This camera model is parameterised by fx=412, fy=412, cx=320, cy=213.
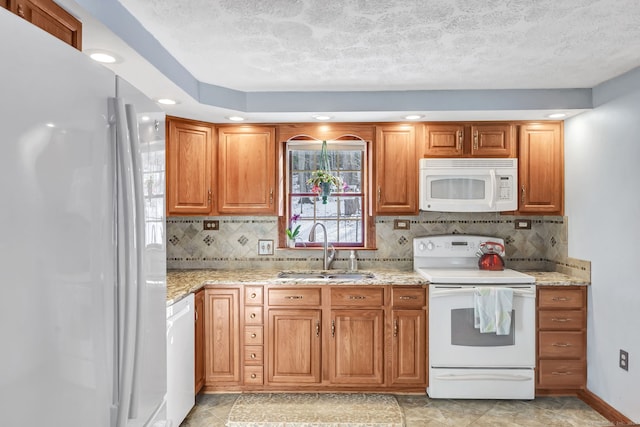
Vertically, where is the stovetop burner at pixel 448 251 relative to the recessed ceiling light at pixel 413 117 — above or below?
below

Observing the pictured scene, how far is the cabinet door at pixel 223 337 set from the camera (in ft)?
10.5

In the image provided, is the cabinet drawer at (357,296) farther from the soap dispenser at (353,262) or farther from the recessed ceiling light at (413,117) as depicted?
the recessed ceiling light at (413,117)

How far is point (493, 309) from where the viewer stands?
3.05m

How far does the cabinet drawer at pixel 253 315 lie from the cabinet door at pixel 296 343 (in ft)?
0.28

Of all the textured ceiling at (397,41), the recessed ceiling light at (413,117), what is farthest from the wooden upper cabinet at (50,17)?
the recessed ceiling light at (413,117)

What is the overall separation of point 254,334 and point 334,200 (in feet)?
4.59

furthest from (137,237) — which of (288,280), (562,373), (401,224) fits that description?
(562,373)

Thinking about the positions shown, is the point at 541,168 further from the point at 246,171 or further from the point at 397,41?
the point at 246,171

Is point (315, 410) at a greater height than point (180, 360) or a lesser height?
lesser

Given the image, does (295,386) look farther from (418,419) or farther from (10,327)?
(10,327)

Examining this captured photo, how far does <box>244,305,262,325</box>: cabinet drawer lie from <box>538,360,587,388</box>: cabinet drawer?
7.18 feet

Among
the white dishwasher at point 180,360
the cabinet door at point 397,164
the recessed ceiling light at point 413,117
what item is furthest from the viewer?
the cabinet door at point 397,164

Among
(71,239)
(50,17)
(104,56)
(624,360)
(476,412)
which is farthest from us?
(476,412)

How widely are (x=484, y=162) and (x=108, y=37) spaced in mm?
2860
